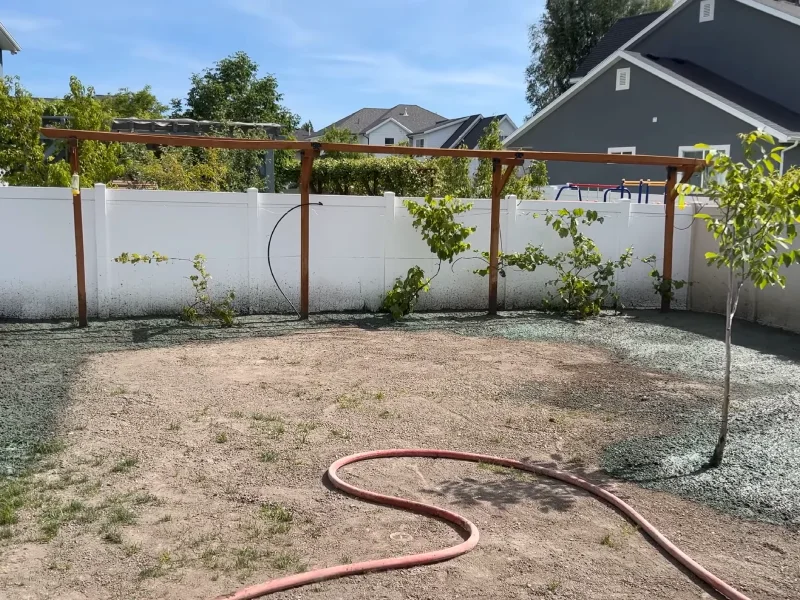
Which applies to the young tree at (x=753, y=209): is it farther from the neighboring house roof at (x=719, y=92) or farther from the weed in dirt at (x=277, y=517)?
the neighboring house roof at (x=719, y=92)

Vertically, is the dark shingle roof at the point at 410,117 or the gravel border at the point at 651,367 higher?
the dark shingle roof at the point at 410,117

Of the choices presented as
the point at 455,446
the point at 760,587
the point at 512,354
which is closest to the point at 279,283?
the point at 512,354

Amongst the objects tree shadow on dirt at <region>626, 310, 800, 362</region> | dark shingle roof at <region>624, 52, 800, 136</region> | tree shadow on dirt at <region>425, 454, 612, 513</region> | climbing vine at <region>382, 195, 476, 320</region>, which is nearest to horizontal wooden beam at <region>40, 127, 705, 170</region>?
climbing vine at <region>382, 195, 476, 320</region>

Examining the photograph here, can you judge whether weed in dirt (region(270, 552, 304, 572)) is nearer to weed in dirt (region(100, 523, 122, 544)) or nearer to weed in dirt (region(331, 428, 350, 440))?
weed in dirt (region(100, 523, 122, 544))

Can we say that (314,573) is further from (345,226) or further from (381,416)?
(345,226)

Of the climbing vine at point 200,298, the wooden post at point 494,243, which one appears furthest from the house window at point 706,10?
the climbing vine at point 200,298

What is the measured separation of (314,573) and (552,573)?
1.02m

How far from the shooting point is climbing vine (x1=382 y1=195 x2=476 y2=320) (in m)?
9.19

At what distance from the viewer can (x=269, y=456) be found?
14.4ft

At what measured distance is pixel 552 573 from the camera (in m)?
3.10

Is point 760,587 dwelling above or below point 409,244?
below

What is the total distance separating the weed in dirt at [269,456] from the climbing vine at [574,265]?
5.51 meters

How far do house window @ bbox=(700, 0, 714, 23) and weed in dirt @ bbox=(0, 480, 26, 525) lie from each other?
62.5 feet

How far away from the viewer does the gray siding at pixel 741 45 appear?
1620cm
